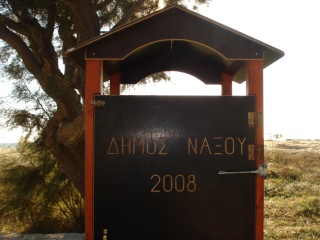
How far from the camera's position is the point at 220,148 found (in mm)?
3766

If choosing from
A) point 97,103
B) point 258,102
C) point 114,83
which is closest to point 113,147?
point 97,103

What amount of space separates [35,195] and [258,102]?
6937mm

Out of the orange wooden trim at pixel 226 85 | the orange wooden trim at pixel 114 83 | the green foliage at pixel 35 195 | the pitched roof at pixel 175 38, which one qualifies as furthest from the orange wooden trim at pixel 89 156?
the green foliage at pixel 35 195

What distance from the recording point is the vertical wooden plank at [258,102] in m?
3.75

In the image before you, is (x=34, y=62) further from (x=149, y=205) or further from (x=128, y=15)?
(x=149, y=205)

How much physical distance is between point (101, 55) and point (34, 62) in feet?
14.5

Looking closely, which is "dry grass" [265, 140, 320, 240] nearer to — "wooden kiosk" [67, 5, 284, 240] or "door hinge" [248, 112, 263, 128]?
"wooden kiosk" [67, 5, 284, 240]

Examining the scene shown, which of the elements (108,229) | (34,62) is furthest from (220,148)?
(34,62)

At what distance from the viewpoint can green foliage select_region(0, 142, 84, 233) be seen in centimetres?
913

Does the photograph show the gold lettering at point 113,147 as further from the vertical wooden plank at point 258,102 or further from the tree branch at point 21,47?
the tree branch at point 21,47

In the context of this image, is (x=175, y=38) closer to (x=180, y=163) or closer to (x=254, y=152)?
(x=180, y=163)

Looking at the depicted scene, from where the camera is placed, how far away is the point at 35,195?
926cm

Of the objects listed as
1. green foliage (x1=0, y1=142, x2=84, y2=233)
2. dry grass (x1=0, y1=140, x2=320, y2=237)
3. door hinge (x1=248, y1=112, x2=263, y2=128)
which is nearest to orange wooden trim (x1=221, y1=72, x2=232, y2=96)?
door hinge (x1=248, y1=112, x2=263, y2=128)

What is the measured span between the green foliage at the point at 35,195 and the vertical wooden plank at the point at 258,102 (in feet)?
20.0
